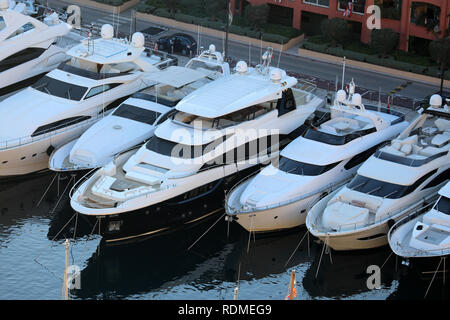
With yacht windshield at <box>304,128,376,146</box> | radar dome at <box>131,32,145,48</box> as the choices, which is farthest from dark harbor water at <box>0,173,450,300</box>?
radar dome at <box>131,32,145,48</box>

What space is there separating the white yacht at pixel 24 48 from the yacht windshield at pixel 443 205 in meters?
21.0

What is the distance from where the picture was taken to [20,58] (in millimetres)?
46625

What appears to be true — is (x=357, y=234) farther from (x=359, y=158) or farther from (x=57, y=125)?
(x=57, y=125)

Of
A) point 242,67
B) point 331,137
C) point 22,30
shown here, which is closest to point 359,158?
point 331,137

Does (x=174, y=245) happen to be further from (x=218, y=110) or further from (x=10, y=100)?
(x=10, y=100)

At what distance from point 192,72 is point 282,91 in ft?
15.9

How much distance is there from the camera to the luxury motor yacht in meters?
33.6

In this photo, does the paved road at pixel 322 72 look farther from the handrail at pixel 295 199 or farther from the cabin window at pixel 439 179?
the handrail at pixel 295 199

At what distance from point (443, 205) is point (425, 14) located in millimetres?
20480

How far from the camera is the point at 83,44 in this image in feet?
148

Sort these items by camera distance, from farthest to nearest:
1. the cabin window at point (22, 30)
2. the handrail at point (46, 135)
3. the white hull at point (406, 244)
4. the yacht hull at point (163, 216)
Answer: the cabin window at point (22, 30) → the handrail at point (46, 135) → the yacht hull at point (163, 216) → the white hull at point (406, 244)

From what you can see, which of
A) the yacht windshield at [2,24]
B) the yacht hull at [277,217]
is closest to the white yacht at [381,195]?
the yacht hull at [277,217]

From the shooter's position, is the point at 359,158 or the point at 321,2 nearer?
the point at 359,158

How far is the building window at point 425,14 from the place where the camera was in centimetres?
5244
